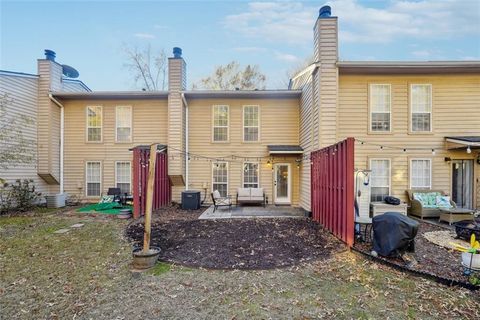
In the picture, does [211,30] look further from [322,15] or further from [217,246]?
[217,246]

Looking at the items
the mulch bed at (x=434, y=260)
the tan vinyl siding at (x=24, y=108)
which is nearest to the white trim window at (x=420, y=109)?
the mulch bed at (x=434, y=260)

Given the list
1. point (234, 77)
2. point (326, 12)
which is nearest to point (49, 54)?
point (326, 12)

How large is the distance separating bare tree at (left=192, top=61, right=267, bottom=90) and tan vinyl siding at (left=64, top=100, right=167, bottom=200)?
33.2 feet

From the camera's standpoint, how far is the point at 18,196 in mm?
10469

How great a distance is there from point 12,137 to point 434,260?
47.5 feet

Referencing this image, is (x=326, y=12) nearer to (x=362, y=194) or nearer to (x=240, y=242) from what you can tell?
(x=362, y=194)

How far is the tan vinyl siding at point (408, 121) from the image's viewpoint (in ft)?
31.3

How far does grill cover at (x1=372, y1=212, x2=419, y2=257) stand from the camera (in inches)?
188

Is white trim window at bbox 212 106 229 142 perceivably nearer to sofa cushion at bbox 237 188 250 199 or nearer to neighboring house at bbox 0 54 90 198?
sofa cushion at bbox 237 188 250 199

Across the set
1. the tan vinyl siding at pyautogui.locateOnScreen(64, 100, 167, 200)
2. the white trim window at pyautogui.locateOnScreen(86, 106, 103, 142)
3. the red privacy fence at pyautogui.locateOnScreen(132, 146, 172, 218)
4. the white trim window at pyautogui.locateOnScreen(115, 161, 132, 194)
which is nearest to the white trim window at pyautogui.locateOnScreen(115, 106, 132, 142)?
the tan vinyl siding at pyautogui.locateOnScreen(64, 100, 167, 200)

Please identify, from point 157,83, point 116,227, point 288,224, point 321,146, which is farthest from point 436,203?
point 157,83

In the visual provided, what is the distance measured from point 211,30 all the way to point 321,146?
11039mm

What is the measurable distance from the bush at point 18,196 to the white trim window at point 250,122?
9.56m

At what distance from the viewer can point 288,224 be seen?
8.09 metres
